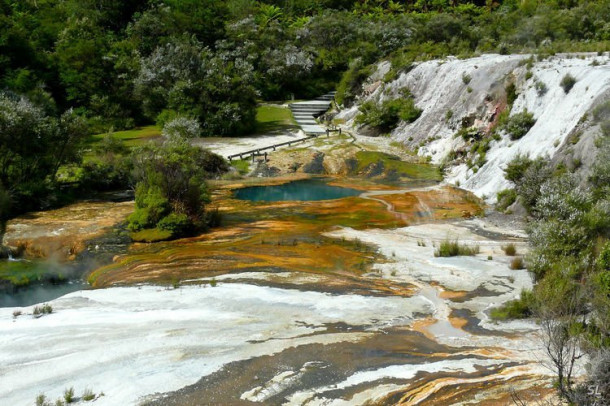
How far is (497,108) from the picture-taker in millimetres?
37094

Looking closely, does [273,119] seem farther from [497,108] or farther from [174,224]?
[174,224]

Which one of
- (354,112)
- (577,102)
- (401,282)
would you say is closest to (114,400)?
(401,282)

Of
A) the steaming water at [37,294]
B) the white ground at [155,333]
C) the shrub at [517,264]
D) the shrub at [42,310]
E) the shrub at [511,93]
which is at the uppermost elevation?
the shrub at [511,93]

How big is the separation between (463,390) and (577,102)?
23225mm

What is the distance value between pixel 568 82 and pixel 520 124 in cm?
346

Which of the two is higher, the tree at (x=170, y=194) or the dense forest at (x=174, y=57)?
the dense forest at (x=174, y=57)

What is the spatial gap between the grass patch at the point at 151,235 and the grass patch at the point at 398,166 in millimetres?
18465

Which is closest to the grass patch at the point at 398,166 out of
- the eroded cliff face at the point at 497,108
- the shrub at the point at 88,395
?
the eroded cliff face at the point at 497,108

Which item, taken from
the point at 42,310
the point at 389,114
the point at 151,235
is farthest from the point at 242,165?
the point at 42,310

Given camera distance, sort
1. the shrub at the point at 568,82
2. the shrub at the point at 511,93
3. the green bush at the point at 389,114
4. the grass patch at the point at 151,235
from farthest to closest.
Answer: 1. the green bush at the point at 389,114
2. the shrub at the point at 511,93
3. the shrub at the point at 568,82
4. the grass patch at the point at 151,235

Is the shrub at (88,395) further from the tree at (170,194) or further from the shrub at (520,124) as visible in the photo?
the shrub at (520,124)

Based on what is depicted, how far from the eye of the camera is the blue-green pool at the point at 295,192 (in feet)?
107

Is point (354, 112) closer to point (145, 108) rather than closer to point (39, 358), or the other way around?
point (145, 108)

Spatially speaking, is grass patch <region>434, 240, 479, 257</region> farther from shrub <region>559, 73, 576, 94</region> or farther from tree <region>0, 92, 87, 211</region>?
tree <region>0, 92, 87, 211</region>
